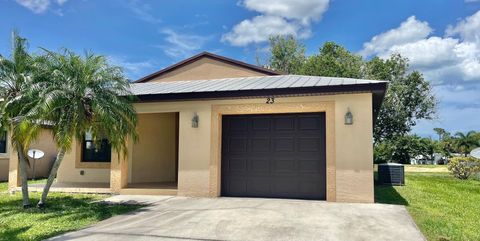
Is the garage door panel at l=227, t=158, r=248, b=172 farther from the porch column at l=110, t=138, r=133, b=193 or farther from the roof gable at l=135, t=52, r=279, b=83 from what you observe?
the roof gable at l=135, t=52, r=279, b=83

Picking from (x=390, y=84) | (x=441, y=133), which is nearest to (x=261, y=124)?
(x=390, y=84)

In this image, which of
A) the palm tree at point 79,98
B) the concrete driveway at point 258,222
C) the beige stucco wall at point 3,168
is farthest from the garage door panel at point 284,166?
the beige stucco wall at point 3,168

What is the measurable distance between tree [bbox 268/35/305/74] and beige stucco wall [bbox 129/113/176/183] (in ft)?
94.9

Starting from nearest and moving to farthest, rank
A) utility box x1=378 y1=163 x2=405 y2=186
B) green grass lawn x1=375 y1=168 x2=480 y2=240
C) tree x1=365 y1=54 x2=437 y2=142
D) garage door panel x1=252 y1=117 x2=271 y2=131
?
green grass lawn x1=375 y1=168 x2=480 y2=240 → garage door panel x1=252 y1=117 x2=271 y2=131 → utility box x1=378 y1=163 x2=405 y2=186 → tree x1=365 y1=54 x2=437 y2=142

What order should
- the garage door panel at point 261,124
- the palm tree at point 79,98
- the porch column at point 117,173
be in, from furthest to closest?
the porch column at point 117,173 → the garage door panel at point 261,124 → the palm tree at point 79,98

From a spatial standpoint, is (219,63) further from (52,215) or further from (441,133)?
(441,133)

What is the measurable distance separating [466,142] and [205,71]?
62328mm

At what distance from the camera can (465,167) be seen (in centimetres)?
2262

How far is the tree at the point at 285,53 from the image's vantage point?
4347 centimetres

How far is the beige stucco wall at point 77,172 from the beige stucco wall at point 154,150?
4.58 ft

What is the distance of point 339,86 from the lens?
10430 mm

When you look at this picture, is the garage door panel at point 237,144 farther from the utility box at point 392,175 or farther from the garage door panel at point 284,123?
the utility box at point 392,175

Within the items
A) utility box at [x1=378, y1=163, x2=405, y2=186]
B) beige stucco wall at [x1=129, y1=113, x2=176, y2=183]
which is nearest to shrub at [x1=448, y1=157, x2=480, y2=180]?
utility box at [x1=378, y1=163, x2=405, y2=186]

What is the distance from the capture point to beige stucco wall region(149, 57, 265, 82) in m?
17.0
